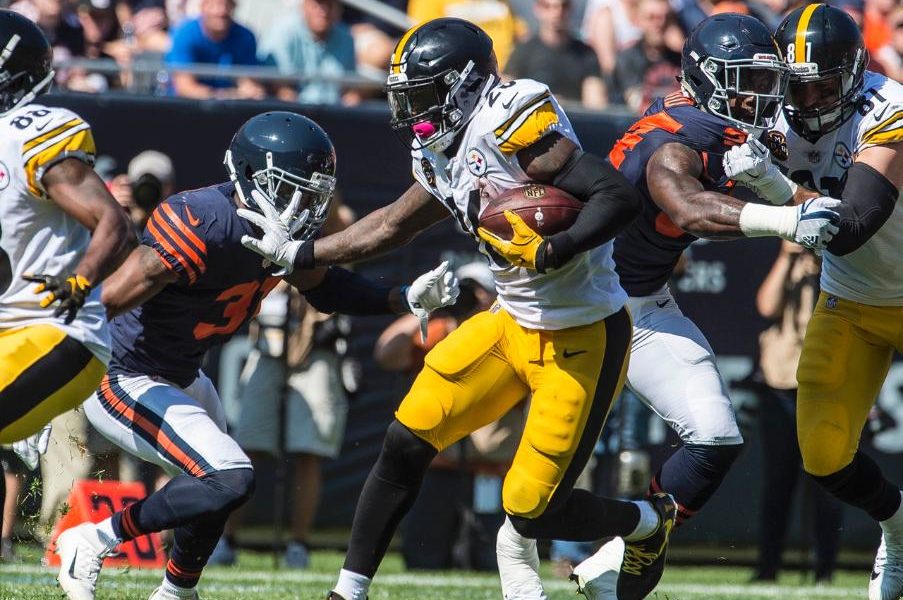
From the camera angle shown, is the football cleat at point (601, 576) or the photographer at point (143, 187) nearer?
the football cleat at point (601, 576)

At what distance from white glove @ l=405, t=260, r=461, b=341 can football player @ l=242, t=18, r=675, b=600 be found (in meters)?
0.13

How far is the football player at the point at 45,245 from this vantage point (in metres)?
4.44

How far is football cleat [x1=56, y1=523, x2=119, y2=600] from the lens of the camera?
4.78 m

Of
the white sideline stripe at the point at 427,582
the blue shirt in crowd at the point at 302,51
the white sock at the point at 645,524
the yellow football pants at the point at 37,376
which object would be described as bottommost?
the white sideline stripe at the point at 427,582

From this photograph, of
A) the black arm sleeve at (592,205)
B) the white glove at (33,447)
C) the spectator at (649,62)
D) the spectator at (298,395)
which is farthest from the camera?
the spectator at (649,62)

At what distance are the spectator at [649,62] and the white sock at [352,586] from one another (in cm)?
492

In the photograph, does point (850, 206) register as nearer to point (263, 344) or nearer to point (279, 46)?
point (263, 344)

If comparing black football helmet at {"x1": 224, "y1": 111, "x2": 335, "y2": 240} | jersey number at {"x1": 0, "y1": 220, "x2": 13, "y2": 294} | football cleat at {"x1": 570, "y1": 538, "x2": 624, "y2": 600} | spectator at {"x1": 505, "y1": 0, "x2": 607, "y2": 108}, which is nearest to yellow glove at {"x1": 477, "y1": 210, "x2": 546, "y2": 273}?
black football helmet at {"x1": 224, "y1": 111, "x2": 335, "y2": 240}

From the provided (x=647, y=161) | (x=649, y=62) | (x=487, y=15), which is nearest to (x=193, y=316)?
(x=647, y=161)

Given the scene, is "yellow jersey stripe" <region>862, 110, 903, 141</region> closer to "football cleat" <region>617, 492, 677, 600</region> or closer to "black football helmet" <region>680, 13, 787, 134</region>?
"black football helmet" <region>680, 13, 787, 134</region>

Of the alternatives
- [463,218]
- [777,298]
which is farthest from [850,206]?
[777,298]

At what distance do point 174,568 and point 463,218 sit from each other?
1.54 metres

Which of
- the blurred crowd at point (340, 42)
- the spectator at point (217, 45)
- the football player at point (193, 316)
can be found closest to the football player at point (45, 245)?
the football player at point (193, 316)

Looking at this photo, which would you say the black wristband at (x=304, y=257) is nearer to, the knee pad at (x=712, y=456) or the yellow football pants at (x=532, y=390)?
the yellow football pants at (x=532, y=390)
